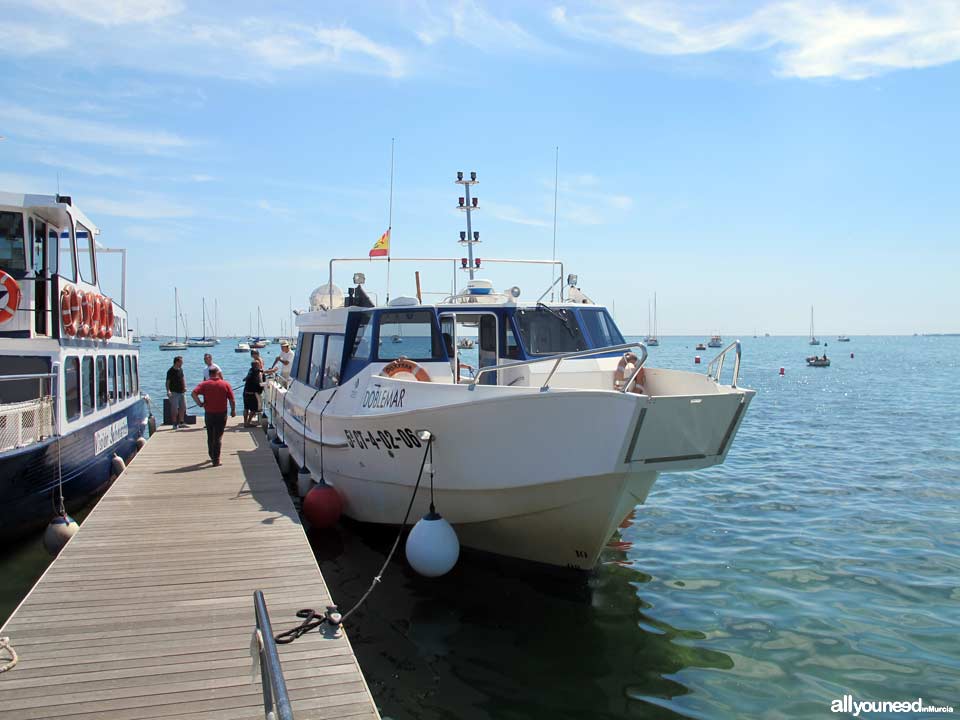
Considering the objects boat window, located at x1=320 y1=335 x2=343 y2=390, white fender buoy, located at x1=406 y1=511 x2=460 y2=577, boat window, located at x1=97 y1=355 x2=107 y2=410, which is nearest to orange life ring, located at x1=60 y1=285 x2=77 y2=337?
boat window, located at x1=97 y1=355 x2=107 y2=410

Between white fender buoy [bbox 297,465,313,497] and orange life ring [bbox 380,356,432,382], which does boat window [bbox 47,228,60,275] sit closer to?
white fender buoy [bbox 297,465,313,497]

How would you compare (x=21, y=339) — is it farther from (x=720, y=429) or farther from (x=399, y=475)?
(x=720, y=429)

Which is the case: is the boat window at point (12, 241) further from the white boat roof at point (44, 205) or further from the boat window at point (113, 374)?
the boat window at point (113, 374)

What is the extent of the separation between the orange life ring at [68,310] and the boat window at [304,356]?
381cm

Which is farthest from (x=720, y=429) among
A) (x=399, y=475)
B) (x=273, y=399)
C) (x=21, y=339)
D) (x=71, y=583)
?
(x=273, y=399)

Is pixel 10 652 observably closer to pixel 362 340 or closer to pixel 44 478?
pixel 44 478

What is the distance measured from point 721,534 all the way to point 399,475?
5088mm

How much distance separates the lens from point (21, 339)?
962cm

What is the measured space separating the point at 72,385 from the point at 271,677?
848 centimetres

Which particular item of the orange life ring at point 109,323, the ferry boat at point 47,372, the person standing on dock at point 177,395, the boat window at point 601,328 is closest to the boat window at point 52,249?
the ferry boat at point 47,372

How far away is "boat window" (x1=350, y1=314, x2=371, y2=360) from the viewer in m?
10.1

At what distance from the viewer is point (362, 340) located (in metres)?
10.3

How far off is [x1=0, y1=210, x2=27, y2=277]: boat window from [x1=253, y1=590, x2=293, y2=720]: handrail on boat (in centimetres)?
795

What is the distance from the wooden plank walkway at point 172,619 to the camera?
14.7 feet
